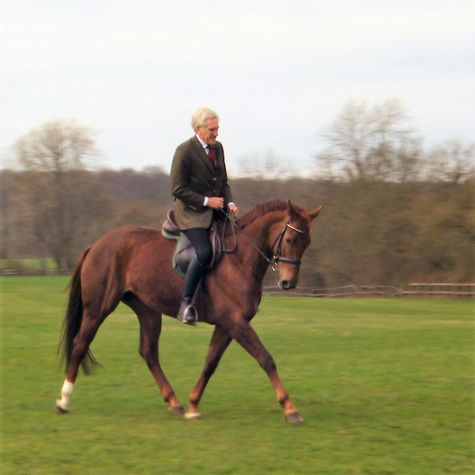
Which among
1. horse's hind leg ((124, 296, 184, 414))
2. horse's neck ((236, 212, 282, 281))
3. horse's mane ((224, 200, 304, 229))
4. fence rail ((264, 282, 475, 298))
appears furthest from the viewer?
fence rail ((264, 282, 475, 298))

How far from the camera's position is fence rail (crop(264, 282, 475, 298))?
44.4m

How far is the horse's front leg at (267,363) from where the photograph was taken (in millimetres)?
8477

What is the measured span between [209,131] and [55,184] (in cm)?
6409


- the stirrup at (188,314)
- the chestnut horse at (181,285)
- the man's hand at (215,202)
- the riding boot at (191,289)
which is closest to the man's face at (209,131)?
the man's hand at (215,202)

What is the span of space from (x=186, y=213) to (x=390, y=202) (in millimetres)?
40685

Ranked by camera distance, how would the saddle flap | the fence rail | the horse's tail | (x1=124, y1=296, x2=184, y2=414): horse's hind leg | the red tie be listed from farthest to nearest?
the fence rail, the horse's tail, (x1=124, y1=296, x2=184, y2=414): horse's hind leg, the saddle flap, the red tie

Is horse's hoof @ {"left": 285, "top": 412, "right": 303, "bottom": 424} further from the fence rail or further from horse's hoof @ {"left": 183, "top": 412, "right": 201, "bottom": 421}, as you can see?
the fence rail

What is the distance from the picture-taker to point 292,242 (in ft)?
28.5

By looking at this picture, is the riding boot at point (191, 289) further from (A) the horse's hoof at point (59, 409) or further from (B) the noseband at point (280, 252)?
(A) the horse's hoof at point (59, 409)

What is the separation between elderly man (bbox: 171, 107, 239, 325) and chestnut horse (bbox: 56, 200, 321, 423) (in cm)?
21

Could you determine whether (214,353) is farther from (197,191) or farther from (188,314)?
(197,191)

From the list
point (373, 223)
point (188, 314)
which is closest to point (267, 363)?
point (188, 314)

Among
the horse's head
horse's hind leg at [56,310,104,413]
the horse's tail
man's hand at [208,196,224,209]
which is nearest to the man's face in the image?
man's hand at [208,196,224,209]

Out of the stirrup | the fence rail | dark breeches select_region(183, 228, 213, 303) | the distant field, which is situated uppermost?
dark breeches select_region(183, 228, 213, 303)
